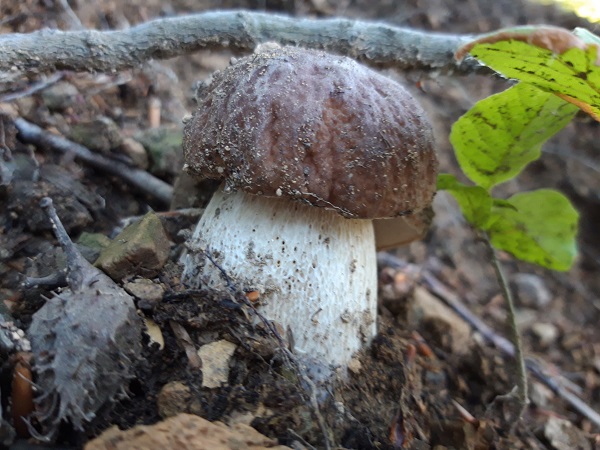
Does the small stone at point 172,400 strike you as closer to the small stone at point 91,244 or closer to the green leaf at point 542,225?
the small stone at point 91,244

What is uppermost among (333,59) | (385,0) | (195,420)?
(333,59)

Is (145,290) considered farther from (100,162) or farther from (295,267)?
(100,162)

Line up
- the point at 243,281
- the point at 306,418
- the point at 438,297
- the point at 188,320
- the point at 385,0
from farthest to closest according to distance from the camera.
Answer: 1. the point at 385,0
2. the point at 438,297
3. the point at 243,281
4. the point at 188,320
5. the point at 306,418

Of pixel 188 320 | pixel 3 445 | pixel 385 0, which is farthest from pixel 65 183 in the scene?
pixel 385 0

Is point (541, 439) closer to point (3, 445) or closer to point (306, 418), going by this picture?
point (306, 418)

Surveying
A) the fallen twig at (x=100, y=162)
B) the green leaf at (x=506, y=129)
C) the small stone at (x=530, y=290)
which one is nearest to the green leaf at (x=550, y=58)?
the green leaf at (x=506, y=129)

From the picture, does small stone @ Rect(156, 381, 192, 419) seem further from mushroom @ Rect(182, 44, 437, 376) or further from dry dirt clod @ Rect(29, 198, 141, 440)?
mushroom @ Rect(182, 44, 437, 376)

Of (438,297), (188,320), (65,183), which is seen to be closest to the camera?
(188,320)

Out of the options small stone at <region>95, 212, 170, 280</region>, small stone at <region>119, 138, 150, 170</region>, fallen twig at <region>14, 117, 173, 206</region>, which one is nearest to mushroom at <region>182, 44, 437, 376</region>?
small stone at <region>95, 212, 170, 280</region>
